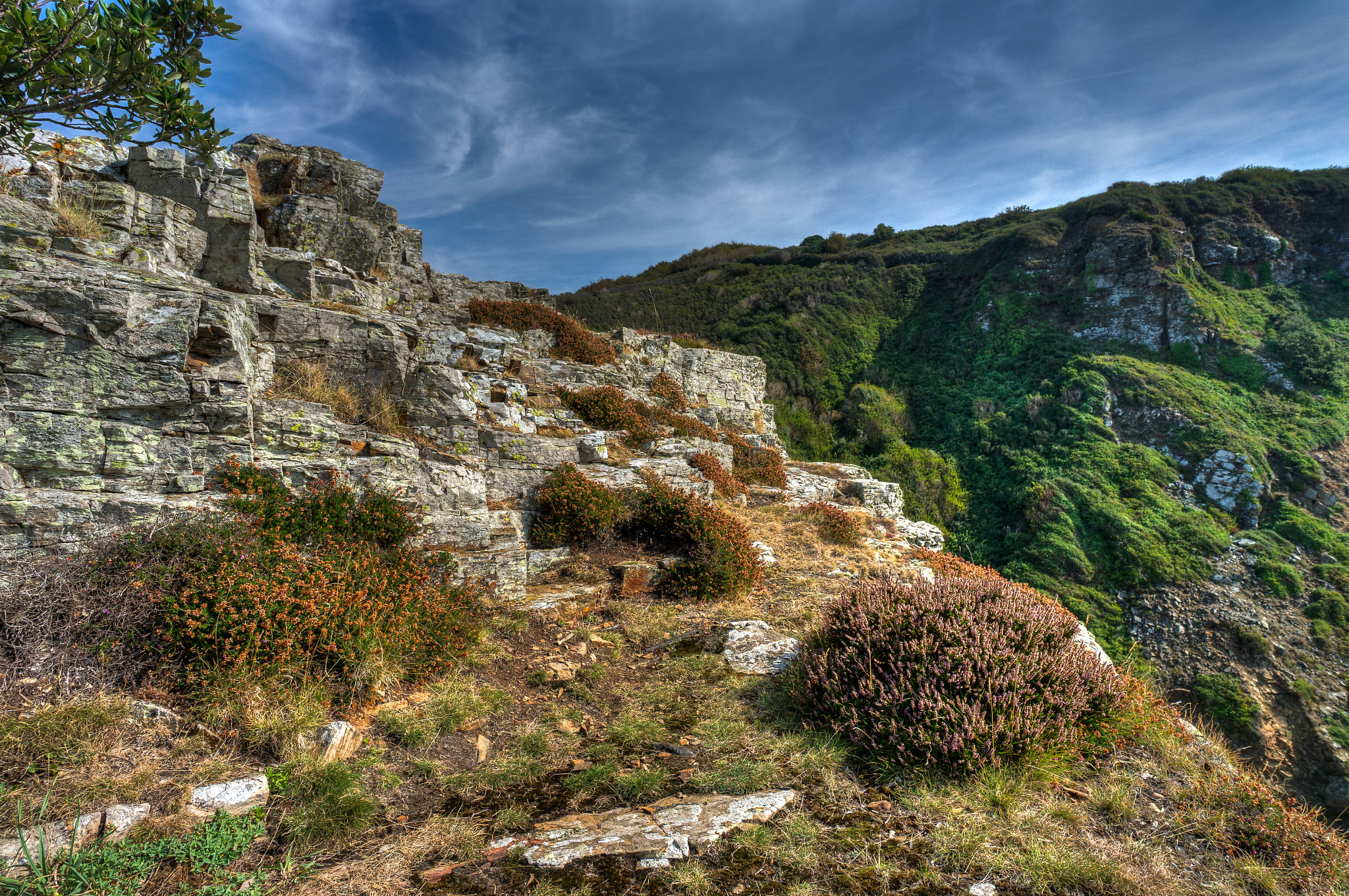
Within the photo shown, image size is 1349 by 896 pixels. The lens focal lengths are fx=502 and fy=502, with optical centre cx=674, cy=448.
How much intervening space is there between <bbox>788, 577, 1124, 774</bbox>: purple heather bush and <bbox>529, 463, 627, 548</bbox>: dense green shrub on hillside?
444 cm

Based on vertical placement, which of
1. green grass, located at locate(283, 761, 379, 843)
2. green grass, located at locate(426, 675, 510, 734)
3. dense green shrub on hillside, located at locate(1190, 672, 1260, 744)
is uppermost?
green grass, located at locate(283, 761, 379, 843)

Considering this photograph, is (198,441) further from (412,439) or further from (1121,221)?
(1121,221)

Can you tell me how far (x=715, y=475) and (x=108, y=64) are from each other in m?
11.0

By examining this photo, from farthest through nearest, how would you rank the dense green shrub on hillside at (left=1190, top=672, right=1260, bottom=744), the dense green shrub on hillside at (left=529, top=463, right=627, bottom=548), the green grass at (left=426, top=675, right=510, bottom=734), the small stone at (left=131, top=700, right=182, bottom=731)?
the dense green shrub on hillside at (left=1190, top=672, right=1260, bottom=744) < the dense green shrub on hillside at (left=529, top=463, right=627, bottom=548) < the green grass at (left=426, top=675, right=510, bottom=734) < the small stone at (left=131, top=700, right=182, bottom=731)

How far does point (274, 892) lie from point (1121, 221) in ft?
127

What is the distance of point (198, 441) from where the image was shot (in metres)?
5.79

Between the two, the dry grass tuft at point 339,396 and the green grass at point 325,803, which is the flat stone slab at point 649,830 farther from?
the dry grass tuft at point 339,396

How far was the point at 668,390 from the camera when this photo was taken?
54.4 feet

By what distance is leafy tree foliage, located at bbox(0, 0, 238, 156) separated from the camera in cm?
452

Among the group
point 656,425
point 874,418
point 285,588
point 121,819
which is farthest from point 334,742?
point 874,418

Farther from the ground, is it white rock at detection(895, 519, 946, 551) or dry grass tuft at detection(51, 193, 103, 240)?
dry grass tuft at detection(51, 193, 103, 240)

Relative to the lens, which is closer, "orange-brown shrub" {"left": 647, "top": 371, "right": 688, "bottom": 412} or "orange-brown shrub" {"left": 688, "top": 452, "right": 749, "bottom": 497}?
"orange-brown shrub" {"left": 688, "top": 452, "right": 749, "bottom": 497}

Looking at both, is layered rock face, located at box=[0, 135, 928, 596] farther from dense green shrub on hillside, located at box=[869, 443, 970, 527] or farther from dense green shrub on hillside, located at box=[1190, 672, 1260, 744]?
dense green shrub on hillside, located at box=[1190, 672, 1260, 744]

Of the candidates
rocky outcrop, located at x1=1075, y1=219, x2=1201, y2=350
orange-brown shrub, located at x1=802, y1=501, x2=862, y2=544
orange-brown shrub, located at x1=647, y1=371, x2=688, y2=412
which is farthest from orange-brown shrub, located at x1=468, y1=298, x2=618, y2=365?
rocky outcrop, located at x1=1075, y1=219, x2=1201, y2=350
